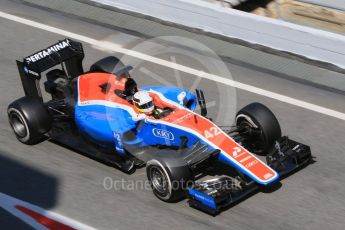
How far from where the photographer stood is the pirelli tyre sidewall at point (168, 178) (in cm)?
851

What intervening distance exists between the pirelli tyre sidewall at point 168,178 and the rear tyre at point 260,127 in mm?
1253

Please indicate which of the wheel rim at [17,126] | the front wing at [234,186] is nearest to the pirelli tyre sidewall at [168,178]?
the front wing at [234,186]

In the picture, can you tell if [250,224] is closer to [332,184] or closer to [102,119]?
[332,184]

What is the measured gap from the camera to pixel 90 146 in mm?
9859

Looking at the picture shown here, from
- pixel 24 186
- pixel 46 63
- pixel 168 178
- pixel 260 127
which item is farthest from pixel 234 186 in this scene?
pixel 46 63

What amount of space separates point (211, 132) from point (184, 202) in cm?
93


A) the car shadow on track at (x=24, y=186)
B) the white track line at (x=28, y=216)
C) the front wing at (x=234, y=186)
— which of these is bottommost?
the white track line at (x=28, y=216)

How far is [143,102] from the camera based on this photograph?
9219 mm

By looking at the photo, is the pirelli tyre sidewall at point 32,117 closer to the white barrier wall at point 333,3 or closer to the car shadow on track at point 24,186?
the car shadow on track at point 24,186

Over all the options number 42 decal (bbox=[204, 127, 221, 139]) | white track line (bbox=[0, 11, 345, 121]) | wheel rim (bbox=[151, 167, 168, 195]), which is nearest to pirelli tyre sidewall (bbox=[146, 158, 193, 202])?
wheel rim (bbox=[151, 167, 168, 195])

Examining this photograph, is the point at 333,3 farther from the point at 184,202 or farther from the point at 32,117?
the point at 32,117

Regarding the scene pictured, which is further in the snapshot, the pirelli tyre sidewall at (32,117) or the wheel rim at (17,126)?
the wheel rim at (17,126)

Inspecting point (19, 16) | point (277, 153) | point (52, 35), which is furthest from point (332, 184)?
point (19, 16)

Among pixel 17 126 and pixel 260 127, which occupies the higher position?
pixel 260 127
